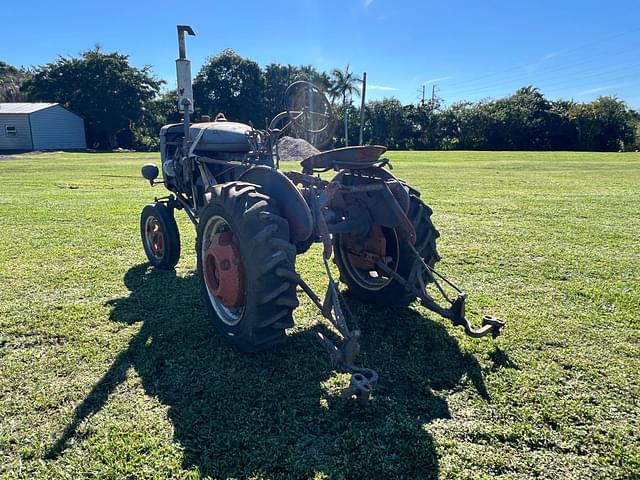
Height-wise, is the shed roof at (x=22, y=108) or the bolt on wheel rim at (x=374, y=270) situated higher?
the shed roof at (x=22, y=108)

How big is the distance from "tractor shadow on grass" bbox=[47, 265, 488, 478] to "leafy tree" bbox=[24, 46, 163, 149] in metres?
46.0

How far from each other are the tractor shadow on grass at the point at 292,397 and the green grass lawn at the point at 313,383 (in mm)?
12

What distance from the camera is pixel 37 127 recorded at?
40.9 metres

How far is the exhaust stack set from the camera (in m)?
4.55

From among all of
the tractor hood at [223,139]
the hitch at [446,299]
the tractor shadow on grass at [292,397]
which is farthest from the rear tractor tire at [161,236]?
the hitch at [446,299]

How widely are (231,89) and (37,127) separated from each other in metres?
18.4

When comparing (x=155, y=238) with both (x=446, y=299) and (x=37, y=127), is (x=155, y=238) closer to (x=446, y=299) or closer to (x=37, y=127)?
(x=446, y=299)

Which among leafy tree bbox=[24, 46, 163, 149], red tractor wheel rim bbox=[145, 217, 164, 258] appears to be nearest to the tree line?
leafy tree bbox=[24, 46, 163, 149]

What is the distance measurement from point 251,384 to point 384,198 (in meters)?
1.71

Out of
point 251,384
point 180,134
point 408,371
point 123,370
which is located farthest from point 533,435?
point 180,134

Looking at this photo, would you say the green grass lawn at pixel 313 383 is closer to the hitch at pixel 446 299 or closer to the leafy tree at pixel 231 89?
the hitch at pixel 446 299

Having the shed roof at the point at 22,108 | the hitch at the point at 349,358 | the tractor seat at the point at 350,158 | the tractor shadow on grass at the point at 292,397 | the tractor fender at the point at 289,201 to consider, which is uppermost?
the shed roof at the point at 22,108

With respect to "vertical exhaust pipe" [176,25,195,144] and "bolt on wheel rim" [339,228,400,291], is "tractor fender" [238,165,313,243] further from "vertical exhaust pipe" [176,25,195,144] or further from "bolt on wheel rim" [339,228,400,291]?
"vertical exhaust pipe" [176,25,195,144]

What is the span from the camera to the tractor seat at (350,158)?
11.0ft
